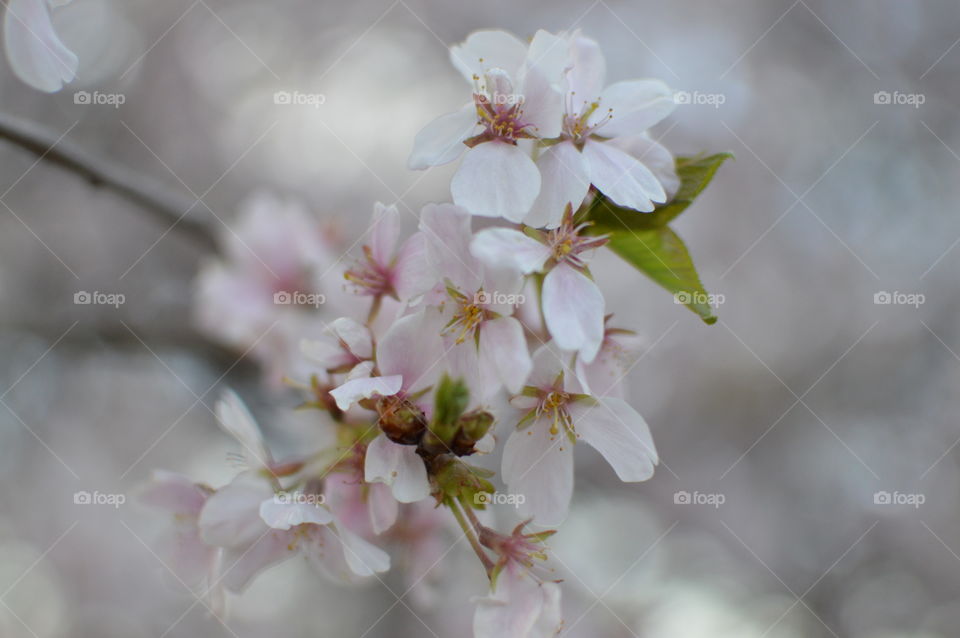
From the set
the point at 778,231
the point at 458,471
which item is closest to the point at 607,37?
the point at 778,231

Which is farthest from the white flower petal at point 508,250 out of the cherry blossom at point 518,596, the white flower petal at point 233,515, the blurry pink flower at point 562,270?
the white flower petal at point 233,515

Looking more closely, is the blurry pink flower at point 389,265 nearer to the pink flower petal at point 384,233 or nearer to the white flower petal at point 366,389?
the pink flower petal at point 384,233

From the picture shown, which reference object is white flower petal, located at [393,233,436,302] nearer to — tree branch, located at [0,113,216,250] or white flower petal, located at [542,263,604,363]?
white flower petal, located at [542,263,604,363]
